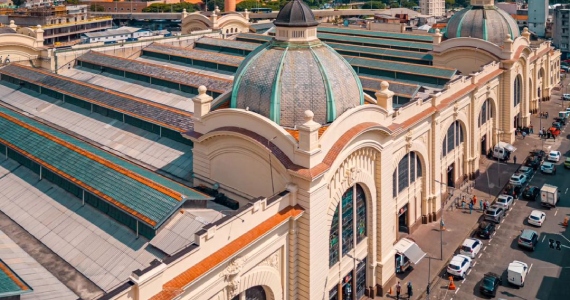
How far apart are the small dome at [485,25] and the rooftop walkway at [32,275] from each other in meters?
68.7

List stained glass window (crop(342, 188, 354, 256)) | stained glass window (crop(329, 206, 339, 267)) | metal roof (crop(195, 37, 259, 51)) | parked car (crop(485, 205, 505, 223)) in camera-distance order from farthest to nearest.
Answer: metal roof (crop(195, 37, 259, 51)), parked car (crop(485, 205, 505, 223)), stained glass window (crop(342, 188, 354, 256)), stained glass window (crop(329, 206, 339, 267))

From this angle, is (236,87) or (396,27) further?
(396,27)

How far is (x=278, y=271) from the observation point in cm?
3734

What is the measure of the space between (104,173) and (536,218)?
47801mm

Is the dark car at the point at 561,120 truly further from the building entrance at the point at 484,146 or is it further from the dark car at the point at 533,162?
the building entrance at the point at 484,146

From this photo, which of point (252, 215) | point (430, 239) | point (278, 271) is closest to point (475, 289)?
point (430, 239)

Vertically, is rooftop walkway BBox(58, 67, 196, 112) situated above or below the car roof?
above

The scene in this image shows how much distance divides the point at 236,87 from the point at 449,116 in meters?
33.5

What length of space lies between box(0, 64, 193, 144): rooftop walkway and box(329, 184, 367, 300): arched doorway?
16187 mm

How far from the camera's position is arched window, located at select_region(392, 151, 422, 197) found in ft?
181

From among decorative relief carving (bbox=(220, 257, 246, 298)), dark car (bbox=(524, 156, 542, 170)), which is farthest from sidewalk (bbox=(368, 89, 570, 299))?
decorative relief carving (bbox=(220, 257, 246, 298))

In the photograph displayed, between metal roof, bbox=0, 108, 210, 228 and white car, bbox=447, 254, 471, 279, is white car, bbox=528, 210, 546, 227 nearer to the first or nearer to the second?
white car, bbox=447, 254, 471, 279

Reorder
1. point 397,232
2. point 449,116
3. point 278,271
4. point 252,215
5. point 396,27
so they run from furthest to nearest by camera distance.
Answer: point 396,27 < point 449,116 < point 397,232 < point 278,271 < point 252,215

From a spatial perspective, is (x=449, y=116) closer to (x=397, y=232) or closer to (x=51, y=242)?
(x=397, y=232)
